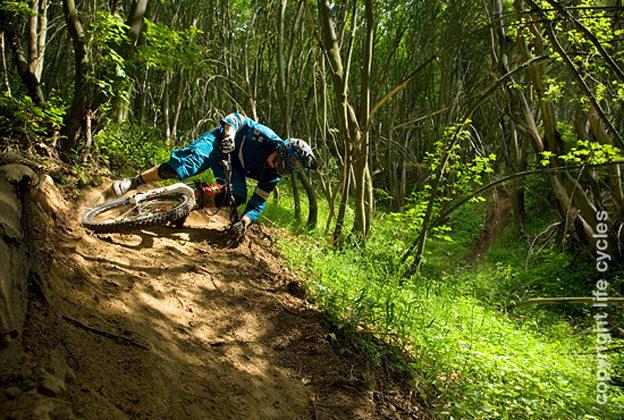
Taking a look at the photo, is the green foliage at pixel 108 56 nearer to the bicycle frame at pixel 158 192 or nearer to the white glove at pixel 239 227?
the bicycle frame at pixel 158 192

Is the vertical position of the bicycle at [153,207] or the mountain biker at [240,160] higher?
the mountain biker at [240,160]

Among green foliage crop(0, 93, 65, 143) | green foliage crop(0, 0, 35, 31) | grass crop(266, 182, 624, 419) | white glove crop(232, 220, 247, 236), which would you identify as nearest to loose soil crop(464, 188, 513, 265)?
grass crop(266, 182, 624, 419)

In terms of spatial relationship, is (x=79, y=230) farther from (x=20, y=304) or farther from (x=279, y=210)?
(x=279, y=210)

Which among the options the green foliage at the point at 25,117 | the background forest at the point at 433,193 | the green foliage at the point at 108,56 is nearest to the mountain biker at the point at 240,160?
the background forest at the point at 433,193

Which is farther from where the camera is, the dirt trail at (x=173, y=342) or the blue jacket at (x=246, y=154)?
the blue jacket at (x=246, y=154)

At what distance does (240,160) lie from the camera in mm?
4438

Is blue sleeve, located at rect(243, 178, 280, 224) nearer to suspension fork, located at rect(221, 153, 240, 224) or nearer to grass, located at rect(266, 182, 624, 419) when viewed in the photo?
suspension fork, located at rect(221, 153, 240, 224)

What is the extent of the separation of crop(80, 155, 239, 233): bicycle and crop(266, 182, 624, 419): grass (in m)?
1.20

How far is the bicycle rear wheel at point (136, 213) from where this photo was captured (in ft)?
11.1

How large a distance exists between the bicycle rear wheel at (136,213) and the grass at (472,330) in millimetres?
1404

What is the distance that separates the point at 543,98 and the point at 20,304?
7031mm

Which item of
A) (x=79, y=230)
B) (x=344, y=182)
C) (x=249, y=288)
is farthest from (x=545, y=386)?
(x=79, y=230)

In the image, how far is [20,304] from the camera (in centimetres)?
162

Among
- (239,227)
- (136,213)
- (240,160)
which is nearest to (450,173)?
(240,160)
